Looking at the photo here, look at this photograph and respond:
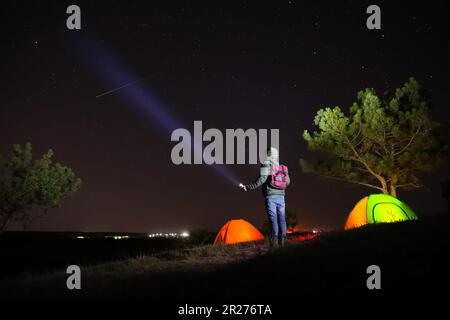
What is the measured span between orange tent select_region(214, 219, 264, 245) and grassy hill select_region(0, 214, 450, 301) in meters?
11.2

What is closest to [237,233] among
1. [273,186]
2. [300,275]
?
[273,186]

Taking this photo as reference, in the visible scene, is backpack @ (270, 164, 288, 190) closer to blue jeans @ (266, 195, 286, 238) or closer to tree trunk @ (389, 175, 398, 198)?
blue jeans @ (266, 195, 286, 238)

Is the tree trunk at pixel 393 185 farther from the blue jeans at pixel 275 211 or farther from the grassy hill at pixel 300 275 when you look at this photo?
the blue jeans at pixel 275 211

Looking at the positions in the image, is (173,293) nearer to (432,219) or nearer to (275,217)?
(275,217)

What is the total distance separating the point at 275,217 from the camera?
33.1 ft

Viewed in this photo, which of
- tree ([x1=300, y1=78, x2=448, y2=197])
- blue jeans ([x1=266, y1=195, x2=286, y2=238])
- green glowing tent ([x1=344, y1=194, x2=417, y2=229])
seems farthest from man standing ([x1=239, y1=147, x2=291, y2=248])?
tree ([x1=300, y1=78, x2=448, y2=197])

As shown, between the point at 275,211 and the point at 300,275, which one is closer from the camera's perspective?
the point at 300,275

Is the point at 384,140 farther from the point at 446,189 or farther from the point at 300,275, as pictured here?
the point at 300,275

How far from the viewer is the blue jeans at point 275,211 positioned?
32.9ft

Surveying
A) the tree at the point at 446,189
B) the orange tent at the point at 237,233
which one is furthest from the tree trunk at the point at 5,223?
the tree at the point at 446,189

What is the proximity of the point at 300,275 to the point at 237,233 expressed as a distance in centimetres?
1479

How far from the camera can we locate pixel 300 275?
6.30m

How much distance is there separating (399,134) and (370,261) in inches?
737

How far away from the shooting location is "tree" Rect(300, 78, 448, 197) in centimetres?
2348
